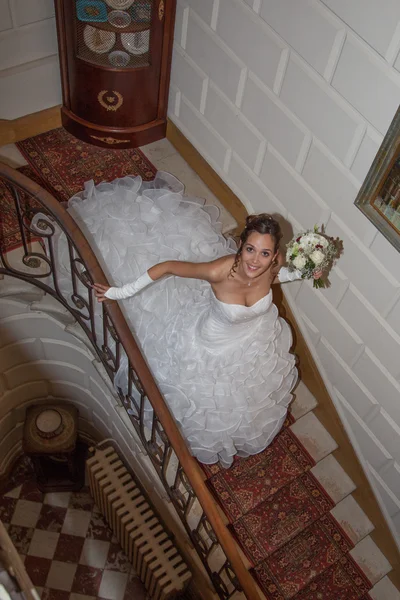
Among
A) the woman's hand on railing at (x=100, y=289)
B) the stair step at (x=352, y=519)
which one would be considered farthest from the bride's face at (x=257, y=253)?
the stair step at (x=352, y=519)

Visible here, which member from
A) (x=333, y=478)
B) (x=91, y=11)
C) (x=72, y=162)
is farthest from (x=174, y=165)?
(x=333, y=478)

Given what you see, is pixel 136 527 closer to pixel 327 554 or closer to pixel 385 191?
pixel 327 554

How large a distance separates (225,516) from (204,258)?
197 centimetres

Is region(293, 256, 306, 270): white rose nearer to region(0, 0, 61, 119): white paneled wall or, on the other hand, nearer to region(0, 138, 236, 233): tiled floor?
region(0, 138, 236, 233): tiled floor

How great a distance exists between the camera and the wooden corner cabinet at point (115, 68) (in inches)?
187

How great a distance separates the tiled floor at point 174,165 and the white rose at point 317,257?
1.46m

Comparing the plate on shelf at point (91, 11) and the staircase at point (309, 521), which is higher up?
the plate on shelf at point (91, 11)

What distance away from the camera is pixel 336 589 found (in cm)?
493

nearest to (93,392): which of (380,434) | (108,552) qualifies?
(108,552)

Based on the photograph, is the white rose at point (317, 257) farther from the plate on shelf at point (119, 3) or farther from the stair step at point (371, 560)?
the stair step at point (371, 560)

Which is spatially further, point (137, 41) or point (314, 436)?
point (314, 436)

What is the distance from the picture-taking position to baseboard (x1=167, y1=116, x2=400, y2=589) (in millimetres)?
5047

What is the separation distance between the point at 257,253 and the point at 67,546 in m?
3.96

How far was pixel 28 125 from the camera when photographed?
5527 mm
